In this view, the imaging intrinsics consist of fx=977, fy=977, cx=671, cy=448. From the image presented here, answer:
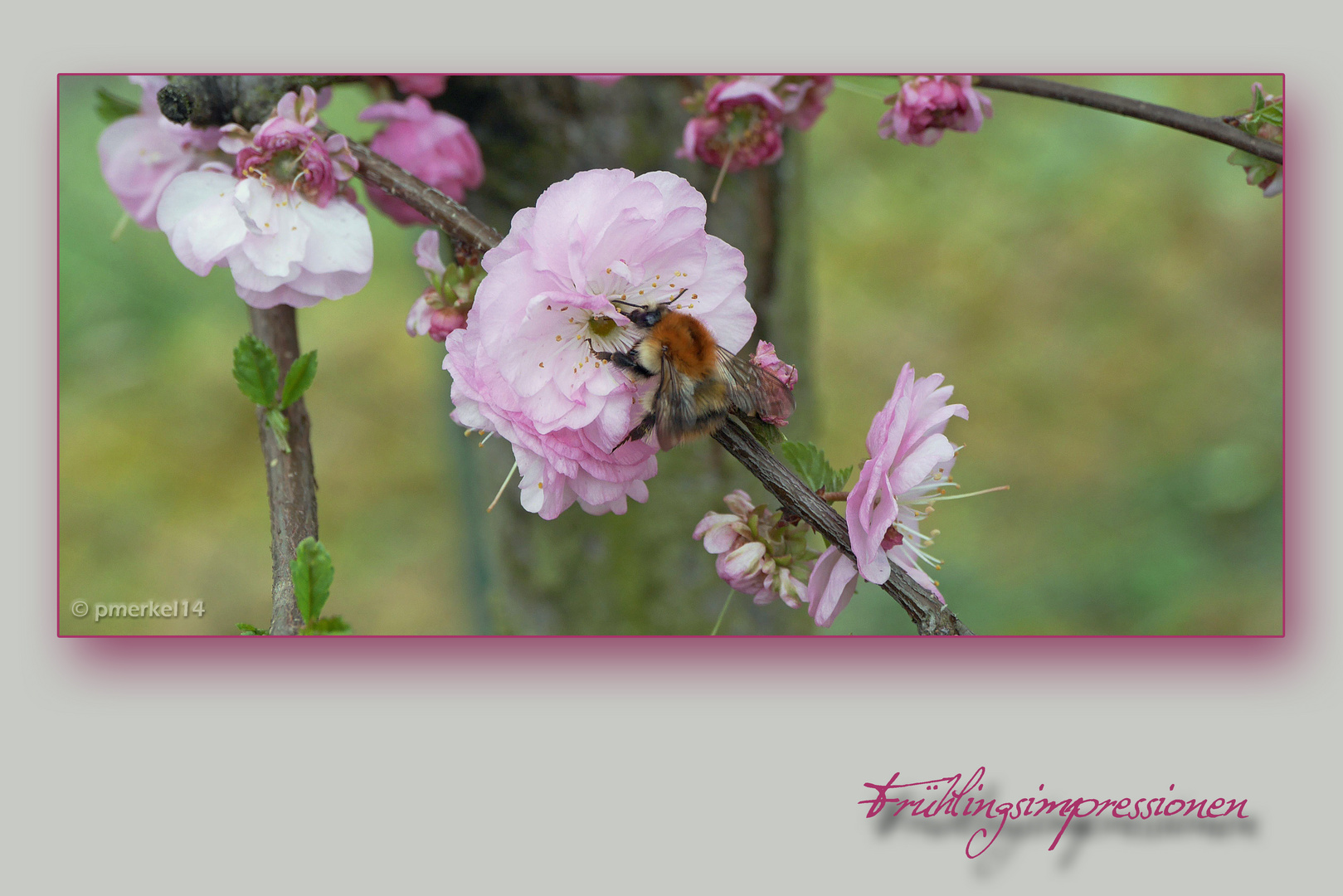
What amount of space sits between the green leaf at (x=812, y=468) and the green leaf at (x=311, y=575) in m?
0.42

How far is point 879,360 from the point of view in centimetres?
263

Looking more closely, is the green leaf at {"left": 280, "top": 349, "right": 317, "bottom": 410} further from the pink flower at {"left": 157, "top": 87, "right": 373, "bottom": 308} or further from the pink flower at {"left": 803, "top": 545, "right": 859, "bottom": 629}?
the pink flower at {"left": 803, "top": 545, "right": 859, "bottom": 629}

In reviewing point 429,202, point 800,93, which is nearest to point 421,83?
point 429,202

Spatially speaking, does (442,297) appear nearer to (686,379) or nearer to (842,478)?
(686,379)

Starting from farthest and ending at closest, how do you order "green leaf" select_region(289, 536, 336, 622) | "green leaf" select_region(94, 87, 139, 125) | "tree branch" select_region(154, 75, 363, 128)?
"green leaf" select_region(94, 87, 139, 125) → "tree branch" select_region(154, 75, 363, 128) → "green leaf" select_region(289, 536, 336, 622)

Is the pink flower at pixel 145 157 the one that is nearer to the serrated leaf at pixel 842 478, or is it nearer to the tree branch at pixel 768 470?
the tree branch at pixel 768 470

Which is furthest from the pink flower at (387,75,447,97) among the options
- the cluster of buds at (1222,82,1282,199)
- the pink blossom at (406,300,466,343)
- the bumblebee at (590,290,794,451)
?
the cluster of buds at (1222,82,1282,199)

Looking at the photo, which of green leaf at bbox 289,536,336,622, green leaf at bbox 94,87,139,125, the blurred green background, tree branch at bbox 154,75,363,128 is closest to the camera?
green leaf at bbox 289,536,336,622

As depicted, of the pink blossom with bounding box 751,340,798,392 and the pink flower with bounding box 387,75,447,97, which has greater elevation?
the pink flower with bounding box 387,75,447,97

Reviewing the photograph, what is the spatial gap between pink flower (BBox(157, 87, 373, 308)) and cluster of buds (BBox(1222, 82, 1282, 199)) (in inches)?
36.4

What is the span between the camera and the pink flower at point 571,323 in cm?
77

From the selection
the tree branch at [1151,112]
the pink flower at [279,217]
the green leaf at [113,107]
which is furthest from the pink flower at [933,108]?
Result: the green leaf at [113,107]

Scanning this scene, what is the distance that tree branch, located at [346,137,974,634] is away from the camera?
854 mm

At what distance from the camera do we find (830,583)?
89cm
